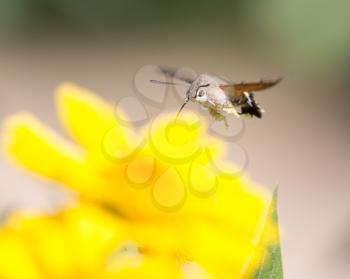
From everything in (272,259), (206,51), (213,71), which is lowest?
(272,259)

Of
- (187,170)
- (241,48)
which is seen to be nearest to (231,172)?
(187,170)

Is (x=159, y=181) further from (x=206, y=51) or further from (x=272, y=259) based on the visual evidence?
(x=206, y=51)

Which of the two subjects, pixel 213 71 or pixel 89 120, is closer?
pixel 89 120

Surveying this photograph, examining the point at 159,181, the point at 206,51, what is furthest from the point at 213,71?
the point at 159,181

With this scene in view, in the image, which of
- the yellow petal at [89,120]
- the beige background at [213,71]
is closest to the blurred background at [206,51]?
the beige background at [213,71]

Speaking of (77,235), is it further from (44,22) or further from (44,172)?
(44,22)
